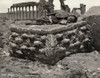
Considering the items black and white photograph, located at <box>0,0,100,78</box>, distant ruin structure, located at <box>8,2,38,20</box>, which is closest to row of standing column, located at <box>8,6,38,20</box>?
distant ruin structure, located at <box>8,2,38,20</box>

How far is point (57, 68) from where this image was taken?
4.86m

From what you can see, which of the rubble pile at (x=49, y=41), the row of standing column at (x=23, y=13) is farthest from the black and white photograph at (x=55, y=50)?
the row of standing column at (x=23, y=13)

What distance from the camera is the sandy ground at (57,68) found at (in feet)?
14.9

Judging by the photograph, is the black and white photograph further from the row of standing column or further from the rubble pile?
the row of standing column

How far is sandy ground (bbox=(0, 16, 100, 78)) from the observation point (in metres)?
4.55

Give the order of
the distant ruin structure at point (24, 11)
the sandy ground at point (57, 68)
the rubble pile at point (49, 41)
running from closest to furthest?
the sandy ground at point (57, 68) → the rubble pile at point (49, 41) → the distant ruin structure at point (24, 11)

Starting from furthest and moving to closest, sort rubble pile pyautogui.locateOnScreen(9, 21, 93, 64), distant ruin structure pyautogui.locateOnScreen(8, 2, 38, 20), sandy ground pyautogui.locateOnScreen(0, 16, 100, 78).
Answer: distant ruin structure pyautogui.locateOnScreen(8, 2, 38, 20) < rubble pile pyautogui.locateOnScreen(9, 21, 93, 64) < sandy ground pyautogui.locateOnScreen(0, 16, 100, 78)

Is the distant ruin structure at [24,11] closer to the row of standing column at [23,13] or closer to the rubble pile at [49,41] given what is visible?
the row of standing column at [23,13]

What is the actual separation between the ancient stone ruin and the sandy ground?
183mm

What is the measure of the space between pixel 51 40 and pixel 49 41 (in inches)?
2.2

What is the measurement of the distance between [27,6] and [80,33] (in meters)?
16.8

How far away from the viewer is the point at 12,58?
587 centimetres

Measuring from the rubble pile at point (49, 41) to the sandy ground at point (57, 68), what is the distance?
19cm

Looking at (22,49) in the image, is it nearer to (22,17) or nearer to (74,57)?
(74,57)
